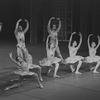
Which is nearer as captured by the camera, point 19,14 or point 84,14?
point 84,14

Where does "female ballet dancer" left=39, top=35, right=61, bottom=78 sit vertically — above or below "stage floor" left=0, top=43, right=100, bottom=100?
above

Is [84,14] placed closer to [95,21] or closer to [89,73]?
[95,21]

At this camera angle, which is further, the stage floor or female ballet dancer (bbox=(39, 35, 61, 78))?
female ballet dancer (bbox=(39, 35, 61, 78))

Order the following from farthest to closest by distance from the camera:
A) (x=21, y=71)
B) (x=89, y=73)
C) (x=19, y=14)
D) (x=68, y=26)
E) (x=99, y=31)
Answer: (x=19, y=14), (x=68, y=26), (x=99, y=31), (x=89, y=73), (x=21, y=71)

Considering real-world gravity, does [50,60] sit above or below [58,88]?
above

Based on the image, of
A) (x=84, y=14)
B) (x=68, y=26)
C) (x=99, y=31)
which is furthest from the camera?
(x=68, y=26)

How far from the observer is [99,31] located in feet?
59.2

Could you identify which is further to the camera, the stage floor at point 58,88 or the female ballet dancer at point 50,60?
the female ballet dancer at point 50,60

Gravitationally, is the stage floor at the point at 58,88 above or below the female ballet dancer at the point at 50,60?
below

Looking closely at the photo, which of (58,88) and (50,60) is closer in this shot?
(58,88)

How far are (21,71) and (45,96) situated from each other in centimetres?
110

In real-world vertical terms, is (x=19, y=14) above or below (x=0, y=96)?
above

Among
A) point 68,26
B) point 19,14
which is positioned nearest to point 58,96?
point 68,26

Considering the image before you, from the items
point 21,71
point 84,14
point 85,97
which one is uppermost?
point 84,14
